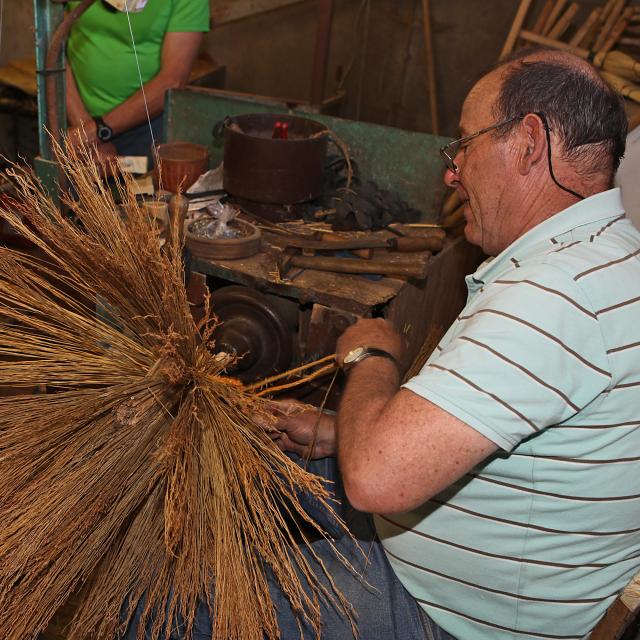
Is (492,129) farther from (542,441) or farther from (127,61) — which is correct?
(127,61)

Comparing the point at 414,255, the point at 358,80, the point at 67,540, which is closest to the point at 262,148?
the point at 414,255

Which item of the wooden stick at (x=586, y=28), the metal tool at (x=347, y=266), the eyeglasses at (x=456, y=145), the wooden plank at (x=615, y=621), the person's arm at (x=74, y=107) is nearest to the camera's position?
the wooden plank at (x=615, y=621)

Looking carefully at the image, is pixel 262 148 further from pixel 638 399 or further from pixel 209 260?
pixel 638 399

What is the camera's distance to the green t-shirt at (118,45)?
10.6ft

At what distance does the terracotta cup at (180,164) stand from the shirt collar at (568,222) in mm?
1697

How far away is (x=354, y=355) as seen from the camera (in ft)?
4.72

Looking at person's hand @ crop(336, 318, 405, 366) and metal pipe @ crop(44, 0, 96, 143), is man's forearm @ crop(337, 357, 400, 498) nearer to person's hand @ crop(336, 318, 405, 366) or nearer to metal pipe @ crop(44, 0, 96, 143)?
person's hand @ crop(336, 318, 405, 366)

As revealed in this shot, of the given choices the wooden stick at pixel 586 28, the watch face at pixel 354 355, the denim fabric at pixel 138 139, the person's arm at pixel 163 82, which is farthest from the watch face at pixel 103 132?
the wooden stick at pixel 586 28

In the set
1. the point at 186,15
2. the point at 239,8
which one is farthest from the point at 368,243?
the point at 239,8

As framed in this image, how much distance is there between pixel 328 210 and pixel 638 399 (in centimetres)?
194

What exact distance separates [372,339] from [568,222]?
466mm

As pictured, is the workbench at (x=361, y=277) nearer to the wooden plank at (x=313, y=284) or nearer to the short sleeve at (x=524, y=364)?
the wooden plank at (x=313, y=284)

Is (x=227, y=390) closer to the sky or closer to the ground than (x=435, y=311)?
closer to the sky

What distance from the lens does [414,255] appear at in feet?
8.77
